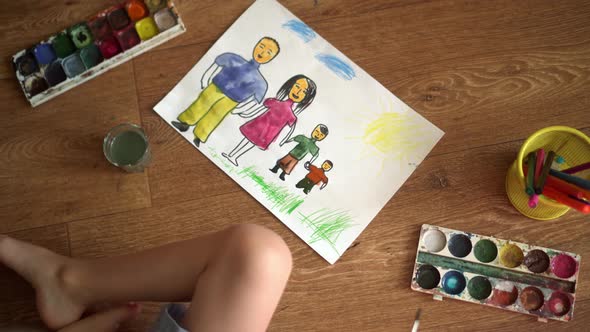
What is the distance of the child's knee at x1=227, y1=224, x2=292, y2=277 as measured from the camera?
2.17ft

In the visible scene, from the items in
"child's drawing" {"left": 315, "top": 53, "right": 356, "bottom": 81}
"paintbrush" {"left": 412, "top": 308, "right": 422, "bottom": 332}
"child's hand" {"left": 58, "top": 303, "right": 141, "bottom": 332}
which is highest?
"child's drawing" {"left": 315, "top": 53, "right": 356, "bottom": 81}

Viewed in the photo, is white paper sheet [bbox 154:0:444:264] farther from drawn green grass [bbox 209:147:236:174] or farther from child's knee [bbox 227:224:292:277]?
child's knee [bbox 227:224:292:277]

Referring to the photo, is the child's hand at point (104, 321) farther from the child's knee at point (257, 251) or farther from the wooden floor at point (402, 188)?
the child's knee at point (257, 251)

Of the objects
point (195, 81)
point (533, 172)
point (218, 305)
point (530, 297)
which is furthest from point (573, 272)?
point (195, 81)

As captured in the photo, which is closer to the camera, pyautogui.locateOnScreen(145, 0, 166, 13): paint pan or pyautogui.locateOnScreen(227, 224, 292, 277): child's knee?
pyautogui.locateOnScreen(227, 224, 292, 277): child's knee

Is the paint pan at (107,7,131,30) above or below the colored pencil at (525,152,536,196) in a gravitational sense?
above

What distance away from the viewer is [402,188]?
0.84m

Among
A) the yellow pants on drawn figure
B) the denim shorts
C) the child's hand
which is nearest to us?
the denim shorts

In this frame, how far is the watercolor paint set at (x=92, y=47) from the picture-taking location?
2.80ft

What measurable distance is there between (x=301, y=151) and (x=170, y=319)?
327 mm

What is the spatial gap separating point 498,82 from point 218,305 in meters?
0.56

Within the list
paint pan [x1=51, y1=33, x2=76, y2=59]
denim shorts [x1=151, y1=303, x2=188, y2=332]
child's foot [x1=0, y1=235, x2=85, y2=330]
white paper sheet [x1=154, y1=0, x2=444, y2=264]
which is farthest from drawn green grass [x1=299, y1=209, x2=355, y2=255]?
paint pan [x1=51, y1=33, x2=76, y2=59]

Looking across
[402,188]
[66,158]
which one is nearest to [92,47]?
[66,158]

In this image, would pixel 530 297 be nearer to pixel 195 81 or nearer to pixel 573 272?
pixel 573 272
